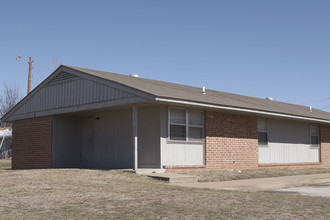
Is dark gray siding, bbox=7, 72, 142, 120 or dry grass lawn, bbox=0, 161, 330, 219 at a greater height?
dark gray siding, bbox=7, 72, 142, 120

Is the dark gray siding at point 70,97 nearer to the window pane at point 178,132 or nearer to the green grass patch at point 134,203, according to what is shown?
the window pane at point 178,132

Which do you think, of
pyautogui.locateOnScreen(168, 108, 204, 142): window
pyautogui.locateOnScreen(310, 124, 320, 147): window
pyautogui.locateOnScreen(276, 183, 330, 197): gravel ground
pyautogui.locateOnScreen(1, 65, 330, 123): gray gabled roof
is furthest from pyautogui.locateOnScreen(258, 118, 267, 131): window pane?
pyautogui.locateOnScreen(276, 183, 330, 197): gravel ground

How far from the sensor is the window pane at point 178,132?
16.0 metres

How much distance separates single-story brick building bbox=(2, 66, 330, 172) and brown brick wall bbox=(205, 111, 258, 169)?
0.04m

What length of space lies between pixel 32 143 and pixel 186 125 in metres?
8.16

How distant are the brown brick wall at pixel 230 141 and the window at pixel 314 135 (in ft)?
18.7

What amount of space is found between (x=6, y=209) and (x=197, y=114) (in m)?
10.2

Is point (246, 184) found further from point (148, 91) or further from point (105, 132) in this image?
point (105, 132)

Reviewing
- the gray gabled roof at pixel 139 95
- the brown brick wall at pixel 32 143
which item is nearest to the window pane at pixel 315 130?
the gray gabled roof at pixel 139 95

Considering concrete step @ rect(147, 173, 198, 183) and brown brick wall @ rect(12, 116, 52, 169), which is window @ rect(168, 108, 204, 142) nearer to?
concrete step @ rect(147, 173, 198, 183)

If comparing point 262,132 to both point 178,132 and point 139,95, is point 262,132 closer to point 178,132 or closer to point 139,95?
point 178,132

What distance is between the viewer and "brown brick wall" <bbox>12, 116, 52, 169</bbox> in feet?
63.6

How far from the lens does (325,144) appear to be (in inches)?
957

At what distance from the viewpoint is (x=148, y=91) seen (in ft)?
47.4
